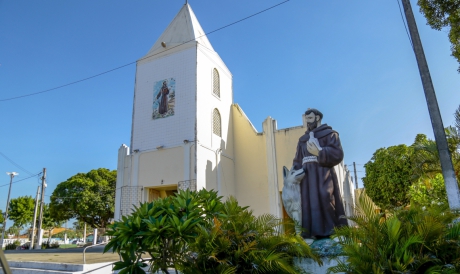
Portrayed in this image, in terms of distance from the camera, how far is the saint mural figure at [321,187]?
5.76 meters

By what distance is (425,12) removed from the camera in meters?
8.28

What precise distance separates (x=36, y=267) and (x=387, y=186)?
17.3 metres

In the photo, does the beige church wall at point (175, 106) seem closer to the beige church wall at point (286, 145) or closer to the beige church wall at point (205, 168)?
the beige church wall at point (205, 168)

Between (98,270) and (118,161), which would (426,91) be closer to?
(98,270)

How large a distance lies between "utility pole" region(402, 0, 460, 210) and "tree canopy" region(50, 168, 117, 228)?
1065 inches

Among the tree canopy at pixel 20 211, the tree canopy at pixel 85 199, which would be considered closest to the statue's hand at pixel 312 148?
the tree canopy at pixel 85 199

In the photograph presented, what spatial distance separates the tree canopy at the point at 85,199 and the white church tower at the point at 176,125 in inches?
481

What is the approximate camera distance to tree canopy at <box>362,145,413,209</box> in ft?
62.9

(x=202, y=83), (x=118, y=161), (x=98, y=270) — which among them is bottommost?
(x=98, y=270)

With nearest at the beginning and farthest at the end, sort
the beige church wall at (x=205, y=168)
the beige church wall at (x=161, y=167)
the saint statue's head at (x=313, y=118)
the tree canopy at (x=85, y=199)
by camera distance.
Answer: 1. the saint statue's head at (x=313, y=118)
2. the beige church wall at (x=205, y=168)
3. the beige church wall at (x=161, y=167)
4. the tree canopy at (x=85, y=199)

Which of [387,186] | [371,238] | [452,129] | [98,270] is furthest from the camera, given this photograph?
[387,186]

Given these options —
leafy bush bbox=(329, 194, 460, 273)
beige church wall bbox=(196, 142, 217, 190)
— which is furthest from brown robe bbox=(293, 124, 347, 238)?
beige church wall bbox=(196, 142, 217, 190)

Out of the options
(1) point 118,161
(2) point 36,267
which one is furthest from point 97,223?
(2) point 36,267

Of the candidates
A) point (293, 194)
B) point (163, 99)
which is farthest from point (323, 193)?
point (163, 99)
